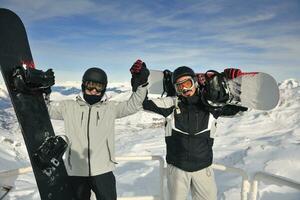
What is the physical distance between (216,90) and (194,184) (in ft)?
3.28

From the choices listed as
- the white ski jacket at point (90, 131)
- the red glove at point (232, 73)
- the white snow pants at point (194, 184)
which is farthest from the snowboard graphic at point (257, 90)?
the white snow pants at point (194, 184)

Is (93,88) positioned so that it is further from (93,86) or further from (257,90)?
(257,90)

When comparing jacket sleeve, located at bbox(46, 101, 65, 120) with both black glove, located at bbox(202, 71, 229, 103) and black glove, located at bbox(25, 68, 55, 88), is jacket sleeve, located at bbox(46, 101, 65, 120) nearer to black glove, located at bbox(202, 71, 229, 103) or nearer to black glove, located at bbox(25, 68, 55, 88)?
black glove, located at bbox(25, 68, 55, 88)

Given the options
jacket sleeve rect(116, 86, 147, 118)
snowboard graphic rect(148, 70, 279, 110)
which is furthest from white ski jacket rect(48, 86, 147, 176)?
snowboard graphic rect(148, 70, 279, 110)

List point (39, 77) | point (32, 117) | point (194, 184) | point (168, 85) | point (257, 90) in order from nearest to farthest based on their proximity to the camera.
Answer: point (39, 77) → point (194, 184) → point (32, 117) → point (168, 85) → point (257, 90)

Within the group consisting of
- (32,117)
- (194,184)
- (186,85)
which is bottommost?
(194,184)

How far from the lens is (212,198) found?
11.4 feet

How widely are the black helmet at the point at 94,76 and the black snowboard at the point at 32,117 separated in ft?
2.36

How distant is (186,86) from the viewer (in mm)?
3412

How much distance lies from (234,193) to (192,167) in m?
4.32

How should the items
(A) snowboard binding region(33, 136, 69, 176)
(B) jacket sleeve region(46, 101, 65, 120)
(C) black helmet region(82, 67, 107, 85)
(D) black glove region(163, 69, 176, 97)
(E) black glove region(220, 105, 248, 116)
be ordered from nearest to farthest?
(A) snowboard binding region(33, 136, 69, 176)
(C) black helmet region(82, 67, 107, 85)
(B) jacket sleeve region(46, 101, 65, 120)
(E) black glove region(220, 105, 248, 116)
(D) black glove region(163, 69, 176, 97)

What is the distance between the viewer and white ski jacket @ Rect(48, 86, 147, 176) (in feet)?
10.7

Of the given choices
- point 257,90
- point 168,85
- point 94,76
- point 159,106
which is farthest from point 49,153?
point 257,90

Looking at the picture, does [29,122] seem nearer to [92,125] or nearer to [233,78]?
[92,125]
